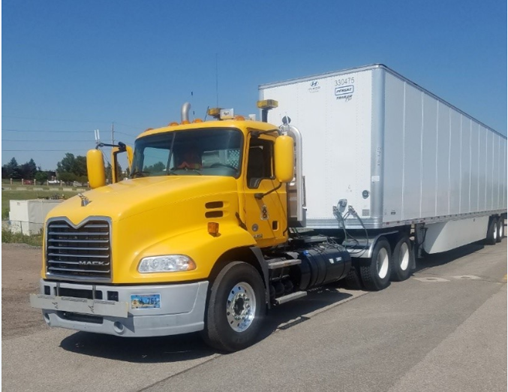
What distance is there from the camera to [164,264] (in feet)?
19.1

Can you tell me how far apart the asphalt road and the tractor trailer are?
445mm

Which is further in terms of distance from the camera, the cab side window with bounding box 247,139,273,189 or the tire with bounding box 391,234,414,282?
the tire with bounding box 391,234,414,282

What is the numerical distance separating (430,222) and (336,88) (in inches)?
180

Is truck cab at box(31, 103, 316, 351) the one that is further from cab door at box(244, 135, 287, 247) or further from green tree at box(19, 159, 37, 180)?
green tree at box(19, 159, 37, 180)

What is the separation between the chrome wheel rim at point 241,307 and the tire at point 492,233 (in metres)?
16.5

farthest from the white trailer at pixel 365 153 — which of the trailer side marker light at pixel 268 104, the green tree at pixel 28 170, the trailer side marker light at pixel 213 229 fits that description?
the green tree at pixel 28 170

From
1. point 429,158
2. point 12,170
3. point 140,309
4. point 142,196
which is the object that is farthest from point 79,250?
point 12,170

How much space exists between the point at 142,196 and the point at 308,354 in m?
2.66

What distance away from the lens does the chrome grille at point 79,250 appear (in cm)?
590

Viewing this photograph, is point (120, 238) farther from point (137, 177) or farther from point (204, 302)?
point (137, 177)

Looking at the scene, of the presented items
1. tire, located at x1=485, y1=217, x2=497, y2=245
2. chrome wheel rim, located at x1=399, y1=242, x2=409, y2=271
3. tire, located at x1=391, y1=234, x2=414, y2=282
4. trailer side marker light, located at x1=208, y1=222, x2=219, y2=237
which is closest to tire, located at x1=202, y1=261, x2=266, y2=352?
trailer side marker light, located at x1=208, y1=222, x2=219, y2=237

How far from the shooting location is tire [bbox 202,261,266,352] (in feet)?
20.2

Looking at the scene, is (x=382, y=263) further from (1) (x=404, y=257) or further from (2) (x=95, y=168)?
(2) (x=95, y=168)

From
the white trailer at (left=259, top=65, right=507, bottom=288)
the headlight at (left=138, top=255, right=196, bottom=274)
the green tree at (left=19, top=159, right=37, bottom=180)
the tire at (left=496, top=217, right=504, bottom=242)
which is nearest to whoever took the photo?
the headlight at (left=138, top=255, right=196, bottom=274)
